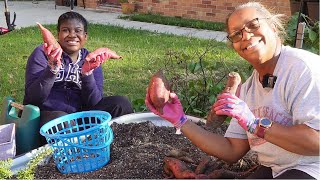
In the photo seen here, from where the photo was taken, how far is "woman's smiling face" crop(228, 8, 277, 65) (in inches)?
81.0

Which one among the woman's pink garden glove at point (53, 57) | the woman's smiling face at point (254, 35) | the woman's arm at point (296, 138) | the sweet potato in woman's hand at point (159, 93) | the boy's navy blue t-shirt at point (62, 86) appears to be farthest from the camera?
the boy's navy blue t-shirt at point (62, 86)

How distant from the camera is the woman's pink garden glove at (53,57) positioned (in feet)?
9.46

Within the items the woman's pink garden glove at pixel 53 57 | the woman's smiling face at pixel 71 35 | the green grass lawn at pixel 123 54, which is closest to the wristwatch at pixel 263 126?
the woman's pink garden glove at pixel 53 57

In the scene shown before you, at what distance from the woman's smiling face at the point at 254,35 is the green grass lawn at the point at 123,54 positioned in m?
2.69

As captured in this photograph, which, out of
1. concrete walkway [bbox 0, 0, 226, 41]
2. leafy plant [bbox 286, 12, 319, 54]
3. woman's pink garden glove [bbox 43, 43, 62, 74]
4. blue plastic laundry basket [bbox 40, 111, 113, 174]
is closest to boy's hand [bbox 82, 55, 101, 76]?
woman's pink garden glove [bbox 43, 43, 62, 74]

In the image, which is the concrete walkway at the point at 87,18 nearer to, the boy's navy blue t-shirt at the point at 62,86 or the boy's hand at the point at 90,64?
the boy's navy blue t-shirt at the point at 62,86

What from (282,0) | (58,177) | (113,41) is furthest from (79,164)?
(282,0)

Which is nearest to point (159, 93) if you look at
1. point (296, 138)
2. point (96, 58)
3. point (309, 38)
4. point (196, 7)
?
point (296, 138)

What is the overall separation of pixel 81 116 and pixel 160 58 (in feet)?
11.2

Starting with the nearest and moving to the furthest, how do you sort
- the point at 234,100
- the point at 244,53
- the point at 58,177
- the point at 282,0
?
the point at 234,100 → the point at 244,53 → the point at 58,177 → the point at 282,0

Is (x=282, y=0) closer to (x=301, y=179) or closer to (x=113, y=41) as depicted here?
(x=113, y=41)

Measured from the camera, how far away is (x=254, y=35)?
205 cm

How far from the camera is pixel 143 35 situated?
25.8ft

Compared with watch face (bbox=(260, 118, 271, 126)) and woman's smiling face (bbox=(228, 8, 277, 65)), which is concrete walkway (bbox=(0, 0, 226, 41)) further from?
watch face (bbox=(260, 118, 271, 126))
